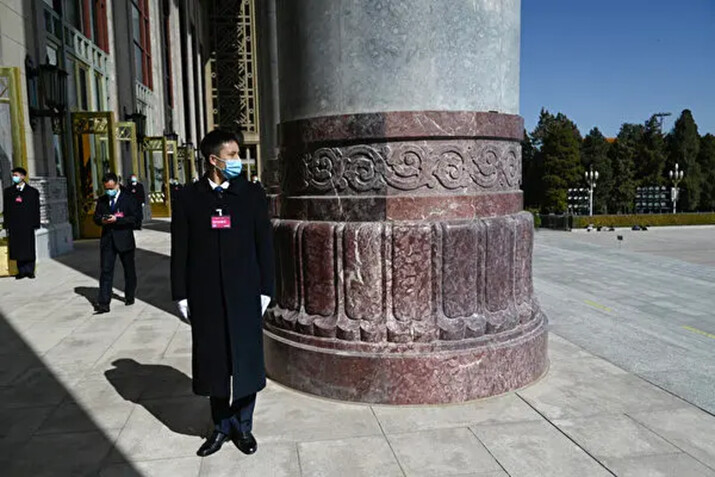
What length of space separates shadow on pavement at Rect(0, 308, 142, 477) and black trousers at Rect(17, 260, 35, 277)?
18.9 feet

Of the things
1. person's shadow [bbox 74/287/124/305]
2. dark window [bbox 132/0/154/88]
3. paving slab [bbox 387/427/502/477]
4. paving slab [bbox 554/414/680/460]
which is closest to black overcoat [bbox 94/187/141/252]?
person's shadow [bbox 74/287/124/305]

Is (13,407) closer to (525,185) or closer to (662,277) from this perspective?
(662,277)

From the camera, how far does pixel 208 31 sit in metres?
52.8

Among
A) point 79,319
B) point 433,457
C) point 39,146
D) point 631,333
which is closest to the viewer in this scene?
point 433,457

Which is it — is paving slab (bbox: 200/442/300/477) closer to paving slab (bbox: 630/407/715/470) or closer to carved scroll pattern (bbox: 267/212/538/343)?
carved scroll pattern (bbox: 267/212/538/343)

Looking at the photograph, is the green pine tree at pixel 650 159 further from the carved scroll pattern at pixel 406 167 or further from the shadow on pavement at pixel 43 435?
the shadow on pavement at pixel 43 435

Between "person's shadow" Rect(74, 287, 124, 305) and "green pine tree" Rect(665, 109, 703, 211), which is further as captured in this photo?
"green pine tree" Rect(665, 109, 703, 211)

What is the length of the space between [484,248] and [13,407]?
374 cm

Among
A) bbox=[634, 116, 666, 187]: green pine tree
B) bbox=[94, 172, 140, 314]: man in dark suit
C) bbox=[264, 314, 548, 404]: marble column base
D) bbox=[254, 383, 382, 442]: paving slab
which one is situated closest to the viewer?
bbox=[254, 383, 382, 442]: paving slab

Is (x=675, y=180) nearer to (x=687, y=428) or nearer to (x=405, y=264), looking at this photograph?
(x=687, y=428)

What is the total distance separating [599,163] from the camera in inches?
2061

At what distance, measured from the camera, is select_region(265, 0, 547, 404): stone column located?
4.21m

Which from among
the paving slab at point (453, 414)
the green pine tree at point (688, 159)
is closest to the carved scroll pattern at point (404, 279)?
the paving slab at point (453, 414)

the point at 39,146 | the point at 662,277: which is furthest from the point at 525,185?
the point at 39,146
